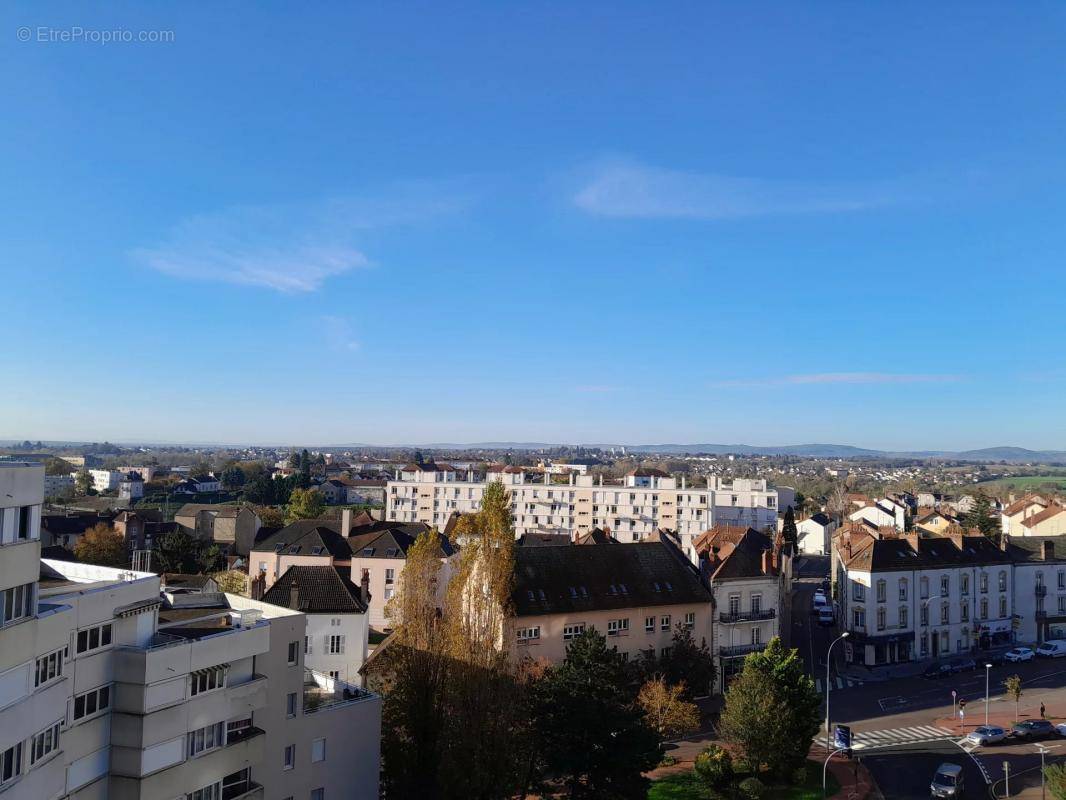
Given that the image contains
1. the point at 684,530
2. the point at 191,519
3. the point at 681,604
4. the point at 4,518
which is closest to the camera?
the point at 4,518

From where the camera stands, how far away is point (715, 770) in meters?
34.5

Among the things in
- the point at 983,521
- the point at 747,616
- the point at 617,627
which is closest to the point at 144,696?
the point at 617,627

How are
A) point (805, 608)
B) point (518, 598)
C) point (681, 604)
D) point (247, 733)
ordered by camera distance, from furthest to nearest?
point (805, 608)
point (681, 604)
point (518, 598)
point (247, 733)

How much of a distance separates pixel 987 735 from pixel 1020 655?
2237 centimetres

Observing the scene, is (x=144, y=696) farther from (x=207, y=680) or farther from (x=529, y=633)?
(x=529, y=633)

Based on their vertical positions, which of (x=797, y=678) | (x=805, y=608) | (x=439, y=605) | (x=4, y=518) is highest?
(x=4, y=518)

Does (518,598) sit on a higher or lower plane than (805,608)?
higher

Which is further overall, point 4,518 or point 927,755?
point 927,755

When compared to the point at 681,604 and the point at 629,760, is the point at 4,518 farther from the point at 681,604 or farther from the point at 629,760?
the point at 681,604

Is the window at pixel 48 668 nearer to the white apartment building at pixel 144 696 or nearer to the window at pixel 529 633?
the white apartment building at pixel 144 696

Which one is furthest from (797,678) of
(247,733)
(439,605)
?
(247,733)

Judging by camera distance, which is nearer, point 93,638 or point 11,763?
point 11,763

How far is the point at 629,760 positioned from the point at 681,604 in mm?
19930

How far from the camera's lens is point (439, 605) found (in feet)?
115
